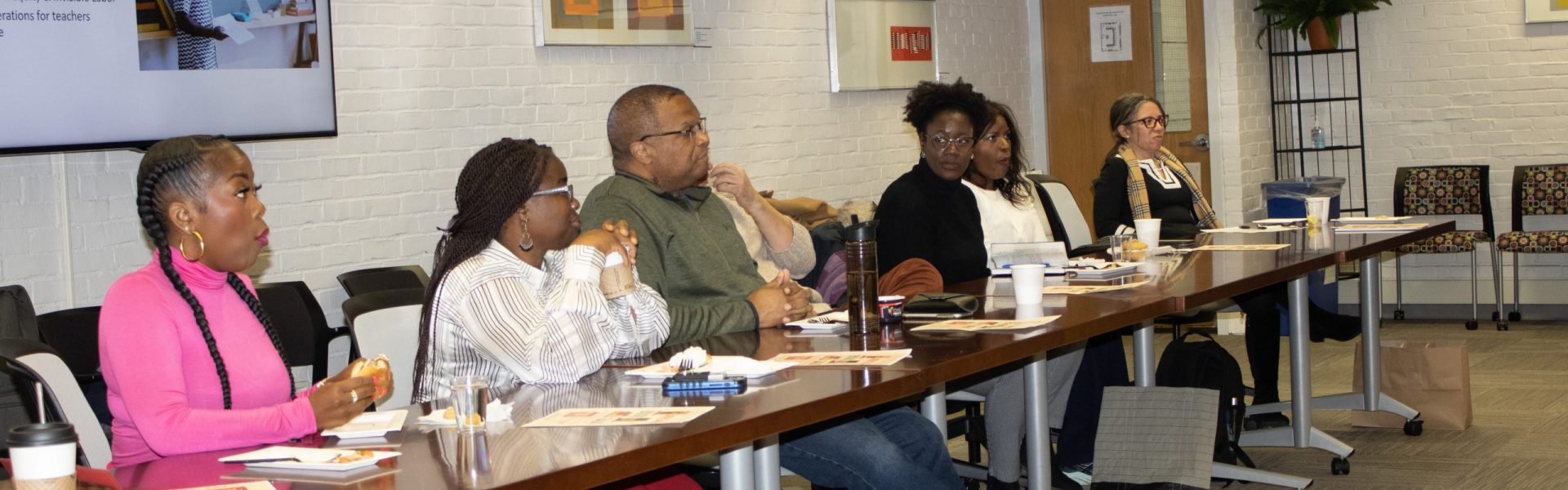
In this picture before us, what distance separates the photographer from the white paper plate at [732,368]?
94.2 inches

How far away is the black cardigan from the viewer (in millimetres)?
4105

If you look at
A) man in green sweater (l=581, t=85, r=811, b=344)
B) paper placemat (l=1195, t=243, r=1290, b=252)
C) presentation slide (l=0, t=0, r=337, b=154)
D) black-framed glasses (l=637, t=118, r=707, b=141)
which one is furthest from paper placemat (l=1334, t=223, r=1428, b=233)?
presentation slide (l=0, t=0, r=337, b=154)

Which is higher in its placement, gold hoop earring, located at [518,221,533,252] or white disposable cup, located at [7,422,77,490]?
gold hoop earring, located at [518,221,533,252]

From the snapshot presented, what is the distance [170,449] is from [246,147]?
2323 mm

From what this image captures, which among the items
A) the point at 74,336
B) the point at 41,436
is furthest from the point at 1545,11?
the point at 41,436

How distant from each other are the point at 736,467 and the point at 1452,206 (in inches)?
262

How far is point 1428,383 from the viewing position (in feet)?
16.5

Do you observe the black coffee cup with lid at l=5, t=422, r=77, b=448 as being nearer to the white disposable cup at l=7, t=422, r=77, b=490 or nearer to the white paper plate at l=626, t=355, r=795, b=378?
the white disposable cup at l=7, t=422, r=77, b=490

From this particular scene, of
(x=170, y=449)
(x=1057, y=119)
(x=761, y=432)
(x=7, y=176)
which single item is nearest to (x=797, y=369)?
(x=761, y=432)

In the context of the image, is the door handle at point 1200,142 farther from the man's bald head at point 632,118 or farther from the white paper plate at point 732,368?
the white paper plate at point 732,368

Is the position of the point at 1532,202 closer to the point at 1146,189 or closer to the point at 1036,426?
the point at 1146,189

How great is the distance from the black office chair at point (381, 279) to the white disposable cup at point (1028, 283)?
6.21 ft

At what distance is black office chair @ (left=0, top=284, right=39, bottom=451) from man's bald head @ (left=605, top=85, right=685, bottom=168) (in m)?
1.34

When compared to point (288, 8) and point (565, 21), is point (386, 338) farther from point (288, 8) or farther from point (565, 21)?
point (565, 21)
